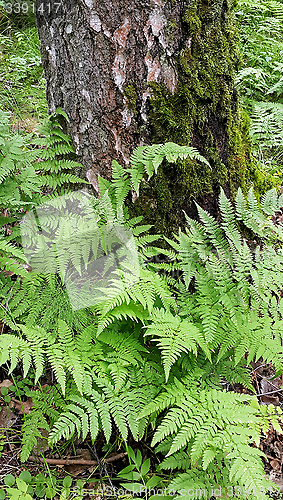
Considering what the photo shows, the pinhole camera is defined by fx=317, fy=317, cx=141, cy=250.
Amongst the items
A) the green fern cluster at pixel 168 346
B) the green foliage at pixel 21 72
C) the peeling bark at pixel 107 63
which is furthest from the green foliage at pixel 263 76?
the green foliage at pixel 21 72

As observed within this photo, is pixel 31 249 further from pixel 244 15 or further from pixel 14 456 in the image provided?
pixel 244 15

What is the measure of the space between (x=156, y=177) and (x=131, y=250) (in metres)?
0.57

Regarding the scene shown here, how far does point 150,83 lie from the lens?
2055 mm

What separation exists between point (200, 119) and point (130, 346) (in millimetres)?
1552

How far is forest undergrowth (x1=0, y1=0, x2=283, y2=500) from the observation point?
160cm

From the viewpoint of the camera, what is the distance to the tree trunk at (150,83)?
1.98m

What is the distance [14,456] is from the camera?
1.89 metres

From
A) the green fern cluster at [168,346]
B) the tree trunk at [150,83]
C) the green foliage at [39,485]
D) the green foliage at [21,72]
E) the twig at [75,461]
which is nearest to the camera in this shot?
the green fern cluster at [168,346]

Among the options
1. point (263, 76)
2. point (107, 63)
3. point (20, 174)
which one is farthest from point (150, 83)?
point (263, 76)

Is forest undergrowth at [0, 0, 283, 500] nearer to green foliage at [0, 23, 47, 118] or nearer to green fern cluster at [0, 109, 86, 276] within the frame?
green fern cluster at [0, 109, 86, 276]

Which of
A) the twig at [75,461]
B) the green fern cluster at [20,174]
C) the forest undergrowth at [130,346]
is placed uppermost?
the green fern cluster at [20,174]

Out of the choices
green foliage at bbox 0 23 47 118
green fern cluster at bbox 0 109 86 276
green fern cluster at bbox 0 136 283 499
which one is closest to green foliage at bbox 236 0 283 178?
green fern cluster at bbox 0 136 283 499

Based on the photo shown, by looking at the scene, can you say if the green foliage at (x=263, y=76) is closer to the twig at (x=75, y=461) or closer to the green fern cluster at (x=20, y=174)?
the green fern cluster at (x=20, y=174)

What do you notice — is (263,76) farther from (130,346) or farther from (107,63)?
(130,346)
